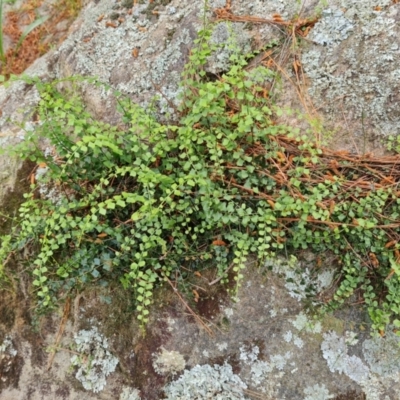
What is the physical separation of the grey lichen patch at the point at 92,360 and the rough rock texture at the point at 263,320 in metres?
0.04

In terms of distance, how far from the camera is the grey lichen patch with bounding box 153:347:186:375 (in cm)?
280

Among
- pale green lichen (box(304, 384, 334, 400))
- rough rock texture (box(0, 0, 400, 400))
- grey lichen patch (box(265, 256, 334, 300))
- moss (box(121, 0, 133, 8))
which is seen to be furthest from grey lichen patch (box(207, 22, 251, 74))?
pale green lichen (box(304, 384, 334, 400))

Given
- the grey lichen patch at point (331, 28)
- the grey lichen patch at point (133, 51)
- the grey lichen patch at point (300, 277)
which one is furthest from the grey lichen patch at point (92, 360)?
the grey lichen patch at point (331, 28)

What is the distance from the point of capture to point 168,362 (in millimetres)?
2818

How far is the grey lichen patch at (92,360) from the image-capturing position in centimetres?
291

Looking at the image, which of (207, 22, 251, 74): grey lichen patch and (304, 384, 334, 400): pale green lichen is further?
(207, 22, 251, 74): grey lichen patch

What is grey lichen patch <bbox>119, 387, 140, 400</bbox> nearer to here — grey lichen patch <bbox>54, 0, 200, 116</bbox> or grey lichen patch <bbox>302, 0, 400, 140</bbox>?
grey lichen patch <bbox>54, 0, 200, 116</bbox>

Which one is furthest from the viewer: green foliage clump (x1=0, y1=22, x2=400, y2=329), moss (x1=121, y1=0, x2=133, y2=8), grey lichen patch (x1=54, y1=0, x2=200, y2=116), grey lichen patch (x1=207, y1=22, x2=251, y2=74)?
moss (x1=121, y1=0, x2=133, y2=8)

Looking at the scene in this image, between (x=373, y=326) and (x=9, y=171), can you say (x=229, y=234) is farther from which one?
(x=9, y=171)

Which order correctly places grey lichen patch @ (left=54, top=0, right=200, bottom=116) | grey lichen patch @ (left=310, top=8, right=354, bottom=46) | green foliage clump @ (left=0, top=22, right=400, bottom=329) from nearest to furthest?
green foliage clump @ (left=0, top=22, right=400, bottom=329) → grey lichen patch @ (left=310, top=8, right=354, bottom=46) → grey lichen patch @ (left=54, top=0, right=200, bottom=116)

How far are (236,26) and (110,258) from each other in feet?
6.16

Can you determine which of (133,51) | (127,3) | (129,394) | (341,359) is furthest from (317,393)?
(127,3)

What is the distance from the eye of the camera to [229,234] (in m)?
2.67

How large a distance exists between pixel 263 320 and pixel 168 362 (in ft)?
2.22
